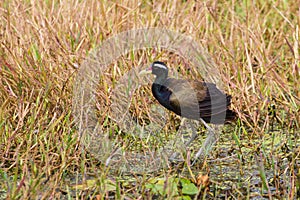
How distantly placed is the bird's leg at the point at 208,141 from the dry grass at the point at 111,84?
9 cm

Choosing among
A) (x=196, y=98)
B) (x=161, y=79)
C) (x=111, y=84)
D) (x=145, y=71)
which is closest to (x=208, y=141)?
(x=196, y=98)

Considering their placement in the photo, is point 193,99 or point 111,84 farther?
point 111,84

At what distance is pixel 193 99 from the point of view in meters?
4.16

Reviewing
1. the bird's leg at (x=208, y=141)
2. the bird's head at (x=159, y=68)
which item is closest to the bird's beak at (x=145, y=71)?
the bird's head at (x=159, y=68)

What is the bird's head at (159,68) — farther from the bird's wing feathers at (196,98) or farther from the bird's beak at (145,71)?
the bird's wing feathers at (196,98)

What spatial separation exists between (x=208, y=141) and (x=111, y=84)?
834 millimetres

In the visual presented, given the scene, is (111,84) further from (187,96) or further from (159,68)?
(187,96)

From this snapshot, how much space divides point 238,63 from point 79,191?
6.28 ft

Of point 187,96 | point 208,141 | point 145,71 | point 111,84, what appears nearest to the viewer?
point 187,96

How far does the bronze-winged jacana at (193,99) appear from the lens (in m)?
4.16

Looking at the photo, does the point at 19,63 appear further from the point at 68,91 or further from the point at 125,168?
the point at 125,168

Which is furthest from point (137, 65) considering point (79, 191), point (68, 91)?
point (79, 191)

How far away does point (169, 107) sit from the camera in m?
4.23

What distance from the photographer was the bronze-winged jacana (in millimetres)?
4164
